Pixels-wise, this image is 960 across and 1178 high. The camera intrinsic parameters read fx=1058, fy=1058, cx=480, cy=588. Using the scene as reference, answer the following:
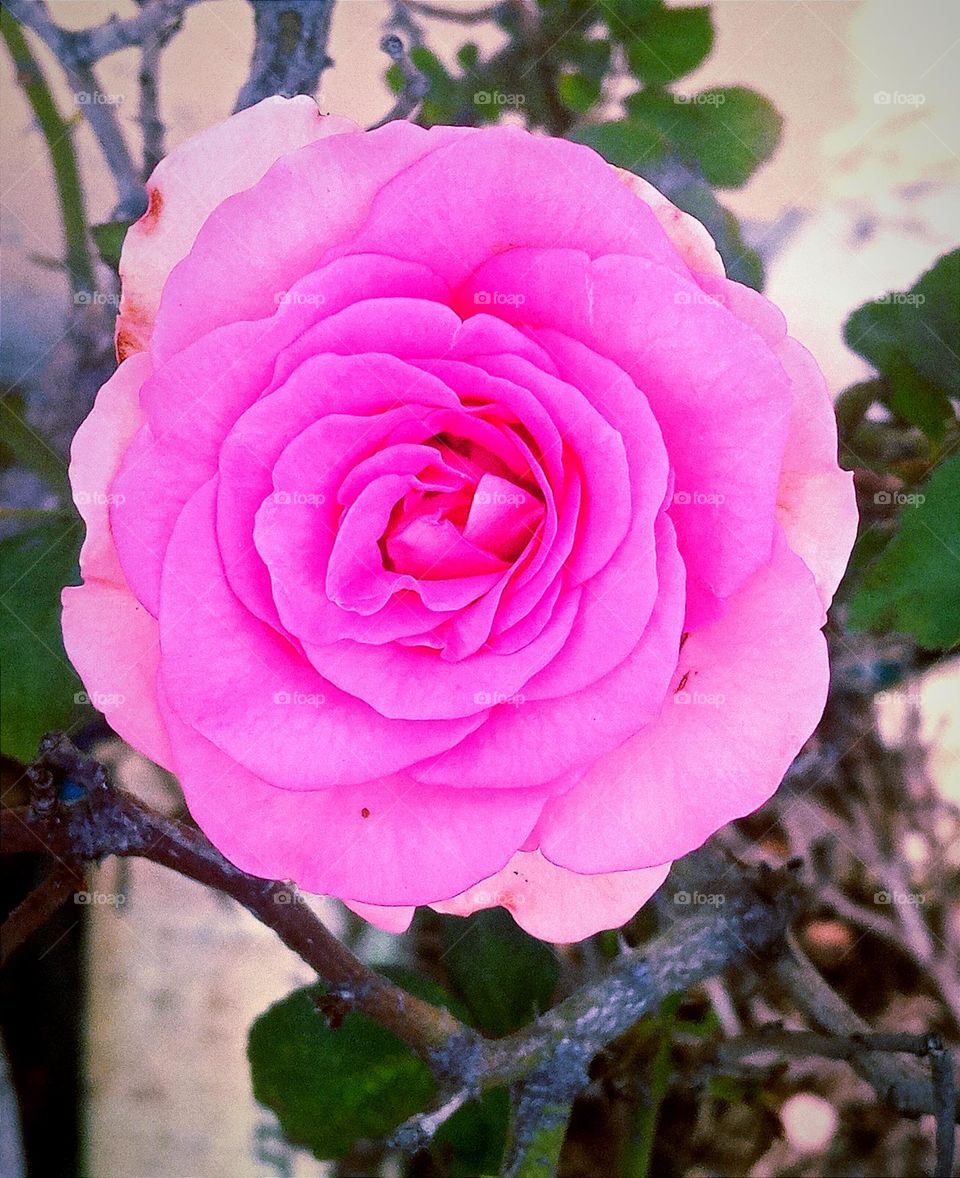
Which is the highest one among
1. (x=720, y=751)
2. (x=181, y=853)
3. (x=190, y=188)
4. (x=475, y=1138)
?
(x=190, y=188)

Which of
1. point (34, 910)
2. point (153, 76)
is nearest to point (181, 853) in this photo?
point (34, 910)

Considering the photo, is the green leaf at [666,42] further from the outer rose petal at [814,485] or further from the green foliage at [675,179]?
the outer rose petal at [814,485]

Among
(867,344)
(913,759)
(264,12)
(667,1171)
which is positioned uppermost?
(264,12)

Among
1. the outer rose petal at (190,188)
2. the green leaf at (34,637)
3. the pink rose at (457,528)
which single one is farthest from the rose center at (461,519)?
the green leaf at (34,637)

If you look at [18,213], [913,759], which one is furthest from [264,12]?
[913,759]

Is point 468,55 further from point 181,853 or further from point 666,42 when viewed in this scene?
point 181,853

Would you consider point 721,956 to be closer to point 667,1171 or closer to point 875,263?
point 667,1171
